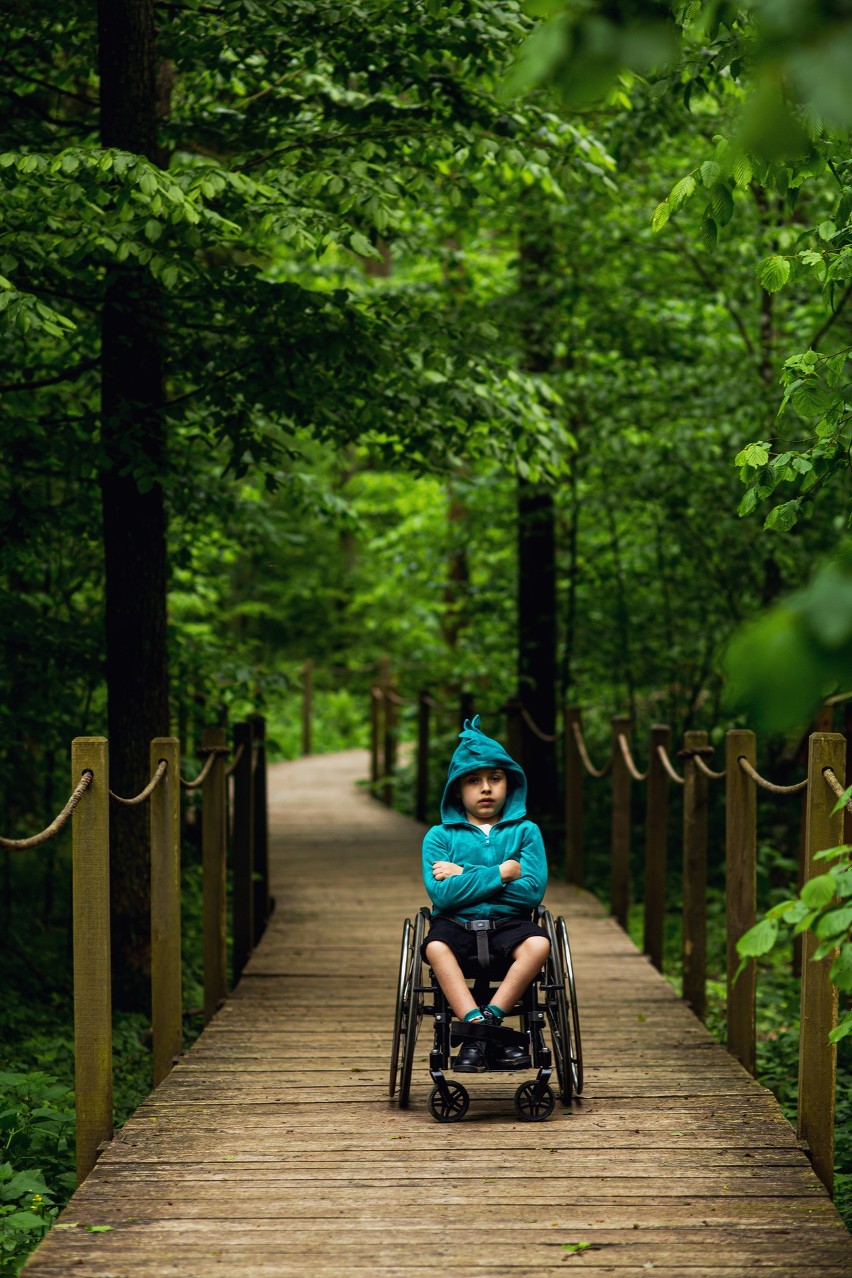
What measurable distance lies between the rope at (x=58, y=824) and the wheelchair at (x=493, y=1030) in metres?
1.33

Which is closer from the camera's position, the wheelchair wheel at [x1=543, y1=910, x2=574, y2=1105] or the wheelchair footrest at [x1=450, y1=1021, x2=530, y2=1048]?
the wheelchair footrest at [x1=450, y1=1021, x2=530, y2=1048]

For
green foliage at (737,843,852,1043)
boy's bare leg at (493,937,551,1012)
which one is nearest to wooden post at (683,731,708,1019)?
boy's bare leg at (493,937,551,1012)

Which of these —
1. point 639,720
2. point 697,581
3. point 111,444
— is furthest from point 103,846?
point 639,720

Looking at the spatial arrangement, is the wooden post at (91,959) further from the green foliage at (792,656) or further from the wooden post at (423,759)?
the wooden post at (423,759)

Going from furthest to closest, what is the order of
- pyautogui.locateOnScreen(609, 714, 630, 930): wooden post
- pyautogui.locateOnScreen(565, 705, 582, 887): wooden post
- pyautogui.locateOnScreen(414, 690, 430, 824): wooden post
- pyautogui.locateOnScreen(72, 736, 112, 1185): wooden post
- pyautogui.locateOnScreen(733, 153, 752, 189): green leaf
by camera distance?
pyautogui.locateOnScreen(414, 690, 430, 824): wooden post, pyautogui.locateOnScreen(565, 705, 582, 887): wooden post, pyautogui.locateOnScreen(609, 714, 630, 930): wooden post, pyautogui.locateOnScreen(72, 736, 112, 1185): wooden post, pyautogui.locateOnScreen(733, 153, 752, 189): green leaf

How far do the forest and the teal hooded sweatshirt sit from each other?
102cm

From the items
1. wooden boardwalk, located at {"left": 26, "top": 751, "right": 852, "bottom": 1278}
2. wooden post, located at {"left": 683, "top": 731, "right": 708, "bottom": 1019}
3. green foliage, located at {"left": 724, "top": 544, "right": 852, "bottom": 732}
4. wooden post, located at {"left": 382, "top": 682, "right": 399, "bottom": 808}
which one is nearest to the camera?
green foliage, located at {"left": 724, "top": 544, "right": 852, "bottom": 732}

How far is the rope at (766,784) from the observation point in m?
4.72

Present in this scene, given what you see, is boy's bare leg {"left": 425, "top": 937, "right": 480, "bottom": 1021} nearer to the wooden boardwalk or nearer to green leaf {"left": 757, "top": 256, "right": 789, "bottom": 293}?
the wooden boardwalk

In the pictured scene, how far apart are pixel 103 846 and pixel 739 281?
859 cm

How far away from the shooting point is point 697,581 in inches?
463

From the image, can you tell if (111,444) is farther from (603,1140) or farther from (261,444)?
(603,1140)

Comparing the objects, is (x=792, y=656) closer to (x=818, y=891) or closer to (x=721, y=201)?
(x=818, y=891)

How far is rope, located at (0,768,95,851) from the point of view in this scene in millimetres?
3875
